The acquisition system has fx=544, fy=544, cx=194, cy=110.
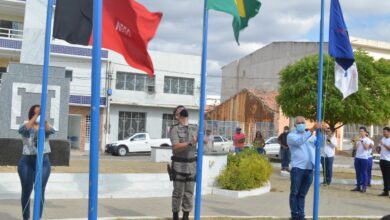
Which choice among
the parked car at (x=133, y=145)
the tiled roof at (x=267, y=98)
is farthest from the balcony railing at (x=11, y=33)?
the tiled roof at (x=267, y=98)

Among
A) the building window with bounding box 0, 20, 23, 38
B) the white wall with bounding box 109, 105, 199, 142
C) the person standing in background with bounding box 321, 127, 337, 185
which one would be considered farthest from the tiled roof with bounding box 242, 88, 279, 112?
the person standing in background with bounding box 321, 127, 337, 185

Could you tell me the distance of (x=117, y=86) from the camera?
1480 inches

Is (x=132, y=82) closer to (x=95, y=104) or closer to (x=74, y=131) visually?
(x=74, y=131)

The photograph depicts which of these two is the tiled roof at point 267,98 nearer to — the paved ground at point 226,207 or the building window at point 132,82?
the building window at point 132,82

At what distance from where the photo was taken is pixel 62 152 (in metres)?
13.7

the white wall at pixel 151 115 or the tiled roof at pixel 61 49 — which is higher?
the tiled roof at pixel 61 49

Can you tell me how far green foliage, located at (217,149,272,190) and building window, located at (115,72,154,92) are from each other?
2536 centimetres

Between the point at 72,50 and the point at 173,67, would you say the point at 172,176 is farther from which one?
the point at 173,67

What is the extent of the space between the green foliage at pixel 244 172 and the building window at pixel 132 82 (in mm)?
25363

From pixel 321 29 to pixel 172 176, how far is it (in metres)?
3.44

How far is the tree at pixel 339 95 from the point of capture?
19500 mm

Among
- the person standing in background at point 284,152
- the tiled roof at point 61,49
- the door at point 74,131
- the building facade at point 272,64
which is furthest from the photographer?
the building facade at point 272,64

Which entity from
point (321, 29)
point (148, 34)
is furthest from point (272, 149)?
point (148, 34)

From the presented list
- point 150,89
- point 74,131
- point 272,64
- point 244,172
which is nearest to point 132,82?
point 150,89
